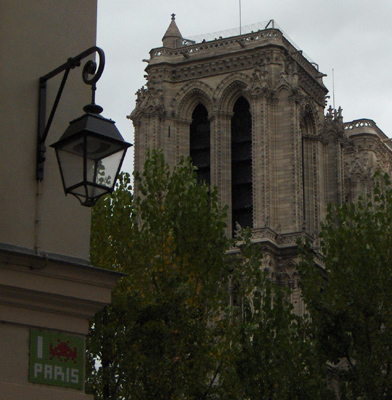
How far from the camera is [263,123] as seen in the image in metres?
50.3

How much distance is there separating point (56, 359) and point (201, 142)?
4601 cm

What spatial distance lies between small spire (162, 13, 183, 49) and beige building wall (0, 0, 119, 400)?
47.1m

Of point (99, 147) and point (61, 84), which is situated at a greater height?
point (61, 84)

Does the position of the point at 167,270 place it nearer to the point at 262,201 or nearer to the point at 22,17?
the point at 22,17

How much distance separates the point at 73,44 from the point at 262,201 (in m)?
40.9

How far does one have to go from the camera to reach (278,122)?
167 feet

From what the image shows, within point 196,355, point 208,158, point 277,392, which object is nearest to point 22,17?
point 196,355

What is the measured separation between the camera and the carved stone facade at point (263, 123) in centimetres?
4947

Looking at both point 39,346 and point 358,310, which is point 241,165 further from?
point 39,346

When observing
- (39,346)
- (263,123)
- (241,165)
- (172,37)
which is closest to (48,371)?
(39,346)

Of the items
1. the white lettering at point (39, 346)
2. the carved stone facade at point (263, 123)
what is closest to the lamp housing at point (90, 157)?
the white lettering at point (39, 346)

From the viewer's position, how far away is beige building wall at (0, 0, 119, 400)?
7.51 m

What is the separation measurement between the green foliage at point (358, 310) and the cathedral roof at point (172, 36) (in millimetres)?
33080

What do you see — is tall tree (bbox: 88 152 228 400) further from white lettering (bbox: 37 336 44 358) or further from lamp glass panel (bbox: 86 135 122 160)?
lamp glass panel (bbox: 86 135 122 160)
